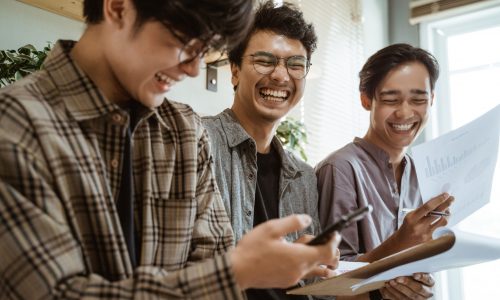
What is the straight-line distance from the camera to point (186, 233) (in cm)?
82

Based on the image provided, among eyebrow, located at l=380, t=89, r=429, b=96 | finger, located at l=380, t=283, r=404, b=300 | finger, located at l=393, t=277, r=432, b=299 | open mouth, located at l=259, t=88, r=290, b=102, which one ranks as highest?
open mouth, located at l=259, t=88, r=290, b=102

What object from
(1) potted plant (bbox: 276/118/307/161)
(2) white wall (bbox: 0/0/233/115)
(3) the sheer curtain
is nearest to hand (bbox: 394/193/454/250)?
(2) white wall (bbox: 0/0/233/115)

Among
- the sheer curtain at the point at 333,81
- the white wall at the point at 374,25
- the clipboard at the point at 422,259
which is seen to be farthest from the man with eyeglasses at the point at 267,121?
the white wall at the point at 374,25

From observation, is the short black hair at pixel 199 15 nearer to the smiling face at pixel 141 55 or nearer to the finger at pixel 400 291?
the smiling face at pixel 141 55

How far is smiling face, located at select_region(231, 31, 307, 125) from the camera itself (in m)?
1.39

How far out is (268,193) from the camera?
134cm

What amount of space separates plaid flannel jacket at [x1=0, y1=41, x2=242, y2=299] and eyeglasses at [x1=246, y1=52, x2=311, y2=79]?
0.54 meters

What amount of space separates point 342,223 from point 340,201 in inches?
31.0

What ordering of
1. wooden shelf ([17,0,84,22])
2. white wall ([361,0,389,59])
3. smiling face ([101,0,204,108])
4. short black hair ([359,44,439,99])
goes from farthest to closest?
white wall ([361,0,389,59])
short black hair ([359,44,439,99])
wooden shelf ([17,0,84,22])
smiling face ([101,0,204,108])

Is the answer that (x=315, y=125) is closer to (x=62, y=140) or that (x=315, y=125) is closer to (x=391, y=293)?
(x=391, y=293)

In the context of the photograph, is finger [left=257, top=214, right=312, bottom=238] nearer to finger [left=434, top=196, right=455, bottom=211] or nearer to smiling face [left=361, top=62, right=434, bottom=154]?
finger [left=434, top=196, right=455, bottom=211]

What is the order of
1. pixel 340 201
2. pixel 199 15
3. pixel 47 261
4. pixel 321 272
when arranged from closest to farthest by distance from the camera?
1. pixel 47 261
2. pixel 199 15
3. pixel 321 272
4. pixel 340 201

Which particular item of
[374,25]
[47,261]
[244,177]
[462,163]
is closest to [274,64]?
[244,177]

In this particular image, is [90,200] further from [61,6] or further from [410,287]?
[61,6]
